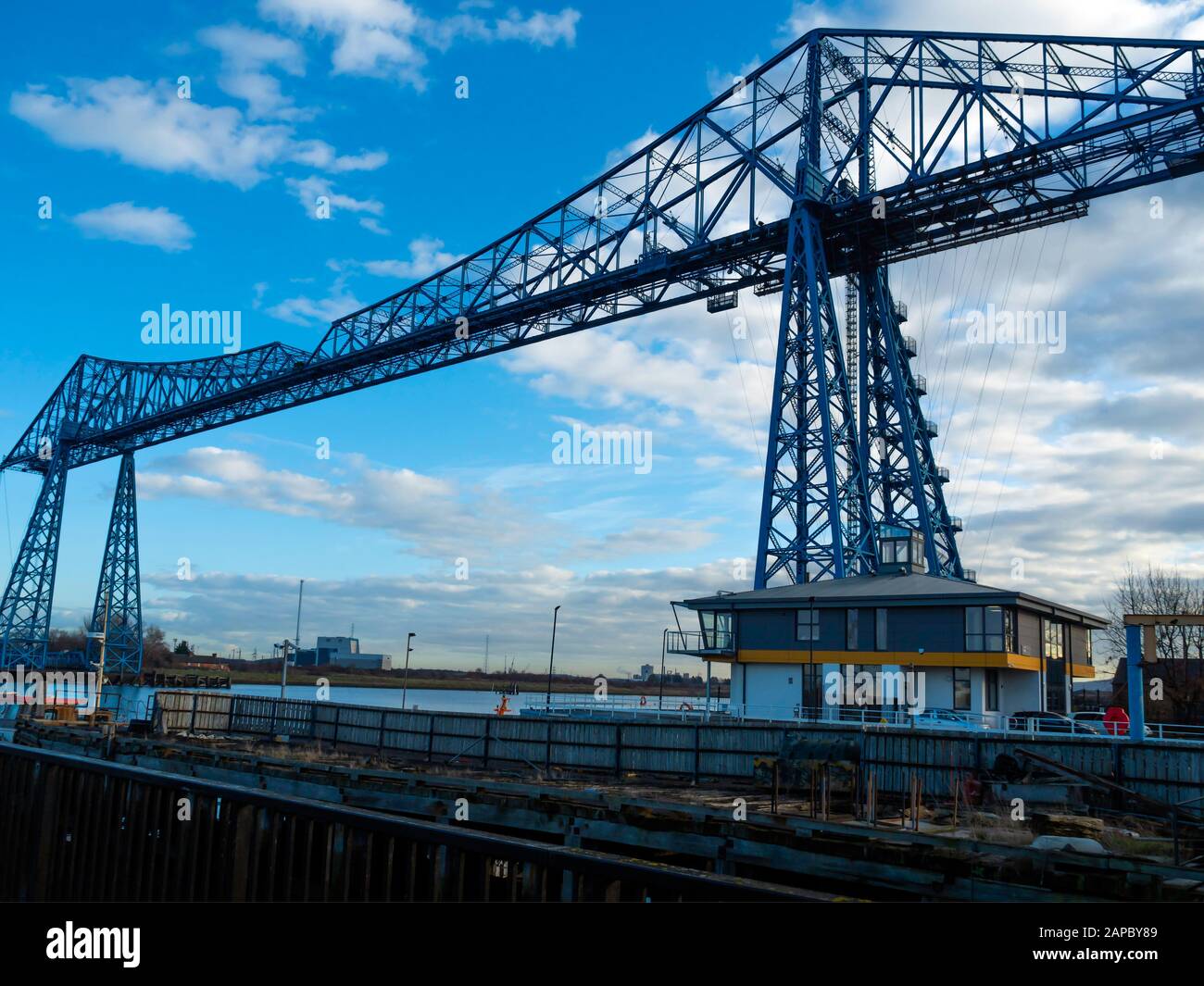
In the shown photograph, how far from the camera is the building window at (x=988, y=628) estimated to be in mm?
34969

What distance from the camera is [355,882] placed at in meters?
6.50

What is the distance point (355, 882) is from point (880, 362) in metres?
50.6

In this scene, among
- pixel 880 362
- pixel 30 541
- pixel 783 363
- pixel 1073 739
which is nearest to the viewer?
pixel 1073 739

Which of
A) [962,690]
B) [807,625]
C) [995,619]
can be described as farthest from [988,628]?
[807,625]

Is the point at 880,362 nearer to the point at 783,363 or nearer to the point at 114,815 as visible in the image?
the point at 783,363

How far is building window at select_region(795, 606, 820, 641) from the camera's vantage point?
38.2m

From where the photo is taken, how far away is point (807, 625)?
38.8 m

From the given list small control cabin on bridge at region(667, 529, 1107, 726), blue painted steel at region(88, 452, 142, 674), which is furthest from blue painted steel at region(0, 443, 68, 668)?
small control cabin on bridge at region(667, 529, 1107, 726)

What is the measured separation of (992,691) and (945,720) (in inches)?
141

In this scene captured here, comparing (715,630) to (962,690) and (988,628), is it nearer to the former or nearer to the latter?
(962,690)

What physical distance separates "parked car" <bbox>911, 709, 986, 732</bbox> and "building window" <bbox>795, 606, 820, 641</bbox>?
4.94m

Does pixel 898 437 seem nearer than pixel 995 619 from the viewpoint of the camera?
No

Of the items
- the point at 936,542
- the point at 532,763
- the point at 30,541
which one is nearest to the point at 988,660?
the point at 532,763
